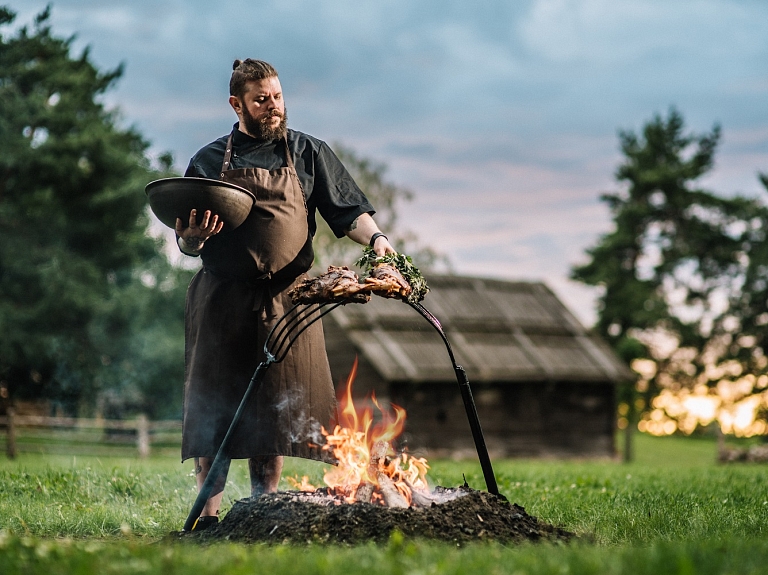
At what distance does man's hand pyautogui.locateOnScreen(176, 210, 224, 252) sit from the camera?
3666 mm

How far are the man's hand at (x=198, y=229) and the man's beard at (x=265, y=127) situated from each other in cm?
60

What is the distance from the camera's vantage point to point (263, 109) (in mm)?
4012

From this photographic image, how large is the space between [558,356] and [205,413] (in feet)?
46.6

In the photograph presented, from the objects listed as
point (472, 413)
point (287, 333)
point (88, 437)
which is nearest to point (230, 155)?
point (287, 333)

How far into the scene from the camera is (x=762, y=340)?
27453 mm

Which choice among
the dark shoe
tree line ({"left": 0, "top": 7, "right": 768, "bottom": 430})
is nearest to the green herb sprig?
the dark shoe

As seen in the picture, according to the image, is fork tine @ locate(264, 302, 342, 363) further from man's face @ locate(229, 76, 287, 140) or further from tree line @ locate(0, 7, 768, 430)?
tree line @ locate(0, 7, 768, 430)

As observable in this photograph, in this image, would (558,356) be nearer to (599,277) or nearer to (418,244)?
(599,277)

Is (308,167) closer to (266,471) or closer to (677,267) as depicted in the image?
(266,471)

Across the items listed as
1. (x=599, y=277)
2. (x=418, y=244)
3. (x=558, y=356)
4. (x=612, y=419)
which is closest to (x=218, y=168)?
(x=558, y=356)

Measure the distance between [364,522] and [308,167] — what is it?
1.71 metres

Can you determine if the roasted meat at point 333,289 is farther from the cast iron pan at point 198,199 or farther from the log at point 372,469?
the log at point 372,469

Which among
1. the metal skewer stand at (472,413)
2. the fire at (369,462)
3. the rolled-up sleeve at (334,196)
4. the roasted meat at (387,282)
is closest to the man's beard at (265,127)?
the rolled-up sleeve at (334,196)

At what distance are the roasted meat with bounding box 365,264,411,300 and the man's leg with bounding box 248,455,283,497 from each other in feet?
3.66
